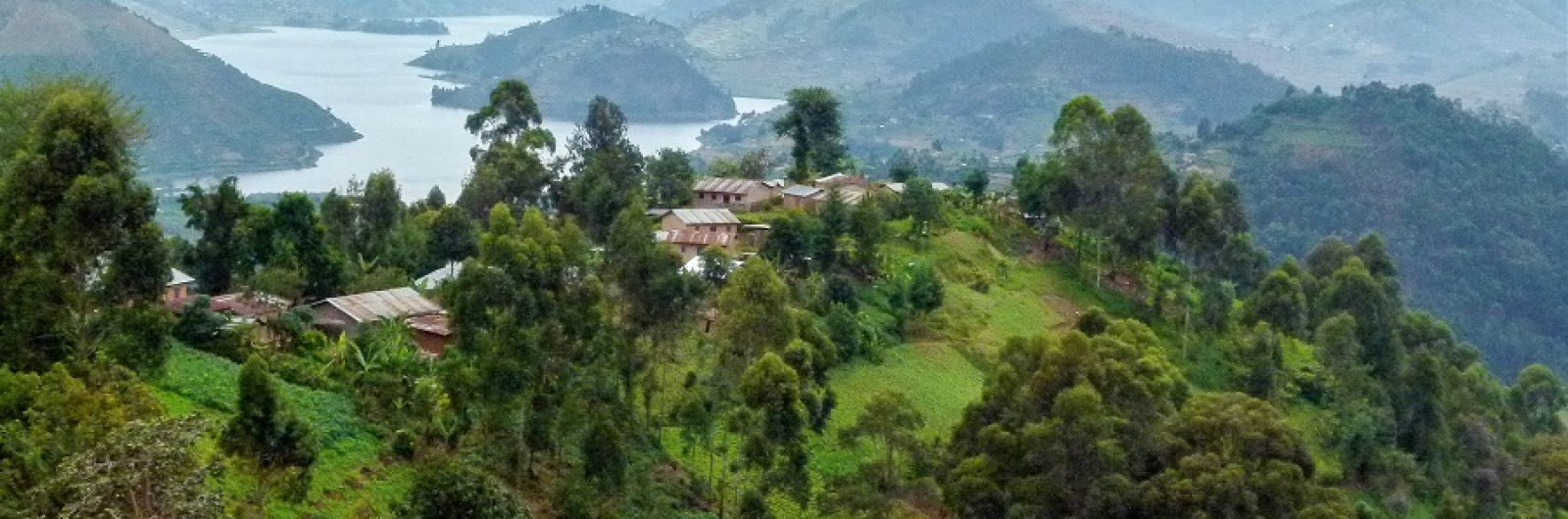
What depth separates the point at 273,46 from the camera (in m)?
128

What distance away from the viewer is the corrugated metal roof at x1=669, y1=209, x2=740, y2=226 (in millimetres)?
30359

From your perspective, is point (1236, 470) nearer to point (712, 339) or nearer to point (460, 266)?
point (712, 339)

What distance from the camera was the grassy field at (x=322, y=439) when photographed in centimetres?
1568

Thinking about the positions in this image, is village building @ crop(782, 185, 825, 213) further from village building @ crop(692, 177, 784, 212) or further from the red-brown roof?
the red-brown roof

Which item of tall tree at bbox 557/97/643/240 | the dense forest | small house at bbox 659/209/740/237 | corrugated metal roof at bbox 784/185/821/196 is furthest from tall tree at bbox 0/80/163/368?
corrugated metal roof at bbox 784/185/821/196

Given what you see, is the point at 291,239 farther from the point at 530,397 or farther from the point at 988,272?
the point at 988,272

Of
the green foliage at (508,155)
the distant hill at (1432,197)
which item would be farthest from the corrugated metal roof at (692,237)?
the distant hill at (1432,197)

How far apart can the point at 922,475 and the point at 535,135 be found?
1418cm

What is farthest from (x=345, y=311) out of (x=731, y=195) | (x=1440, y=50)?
(x=1440, y=50)

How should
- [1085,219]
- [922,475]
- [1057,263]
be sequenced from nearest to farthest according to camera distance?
[922,475] → [1085,219] → [1057,263]

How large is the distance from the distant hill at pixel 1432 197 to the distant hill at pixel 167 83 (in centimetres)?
4381

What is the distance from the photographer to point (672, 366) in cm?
2247

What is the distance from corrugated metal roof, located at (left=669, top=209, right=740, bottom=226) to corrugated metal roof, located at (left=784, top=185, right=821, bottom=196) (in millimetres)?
3467

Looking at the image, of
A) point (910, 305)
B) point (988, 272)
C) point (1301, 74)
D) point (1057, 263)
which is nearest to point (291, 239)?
point (910, 305)
